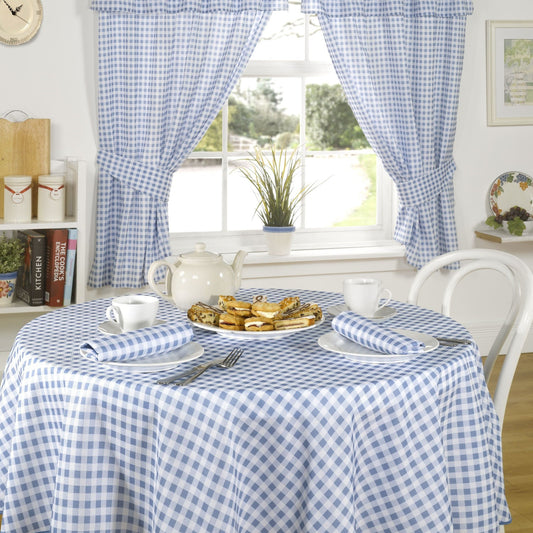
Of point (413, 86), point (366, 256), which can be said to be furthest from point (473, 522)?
point (413, 86)

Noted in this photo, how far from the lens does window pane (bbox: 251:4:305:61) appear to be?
395cm

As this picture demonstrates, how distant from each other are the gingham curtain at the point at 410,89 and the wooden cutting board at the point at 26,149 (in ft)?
4.31

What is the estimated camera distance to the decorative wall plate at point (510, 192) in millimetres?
4250

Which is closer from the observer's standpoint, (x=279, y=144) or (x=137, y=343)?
(x=137, y=343)

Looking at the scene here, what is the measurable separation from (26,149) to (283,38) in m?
1.36

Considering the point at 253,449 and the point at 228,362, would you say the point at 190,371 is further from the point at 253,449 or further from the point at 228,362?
the point at 253,449

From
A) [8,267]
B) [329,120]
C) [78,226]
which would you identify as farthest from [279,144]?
[8,267]

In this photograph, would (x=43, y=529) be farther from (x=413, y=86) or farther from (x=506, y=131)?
(x=506, y=131)

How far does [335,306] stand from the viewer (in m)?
2.10

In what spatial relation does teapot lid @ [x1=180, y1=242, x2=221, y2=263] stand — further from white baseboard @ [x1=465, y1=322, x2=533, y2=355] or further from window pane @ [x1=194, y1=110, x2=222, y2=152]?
white baseboard @ [x1=465, y1=322, x2=533, y2=355]

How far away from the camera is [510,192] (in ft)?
14.0

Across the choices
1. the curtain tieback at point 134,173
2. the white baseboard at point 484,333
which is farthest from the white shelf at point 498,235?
the curtain tieback at point 134,173

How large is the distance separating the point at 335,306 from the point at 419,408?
1.85ft

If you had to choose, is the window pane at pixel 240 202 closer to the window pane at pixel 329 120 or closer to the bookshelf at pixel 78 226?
the window pane at pixel 329 120
